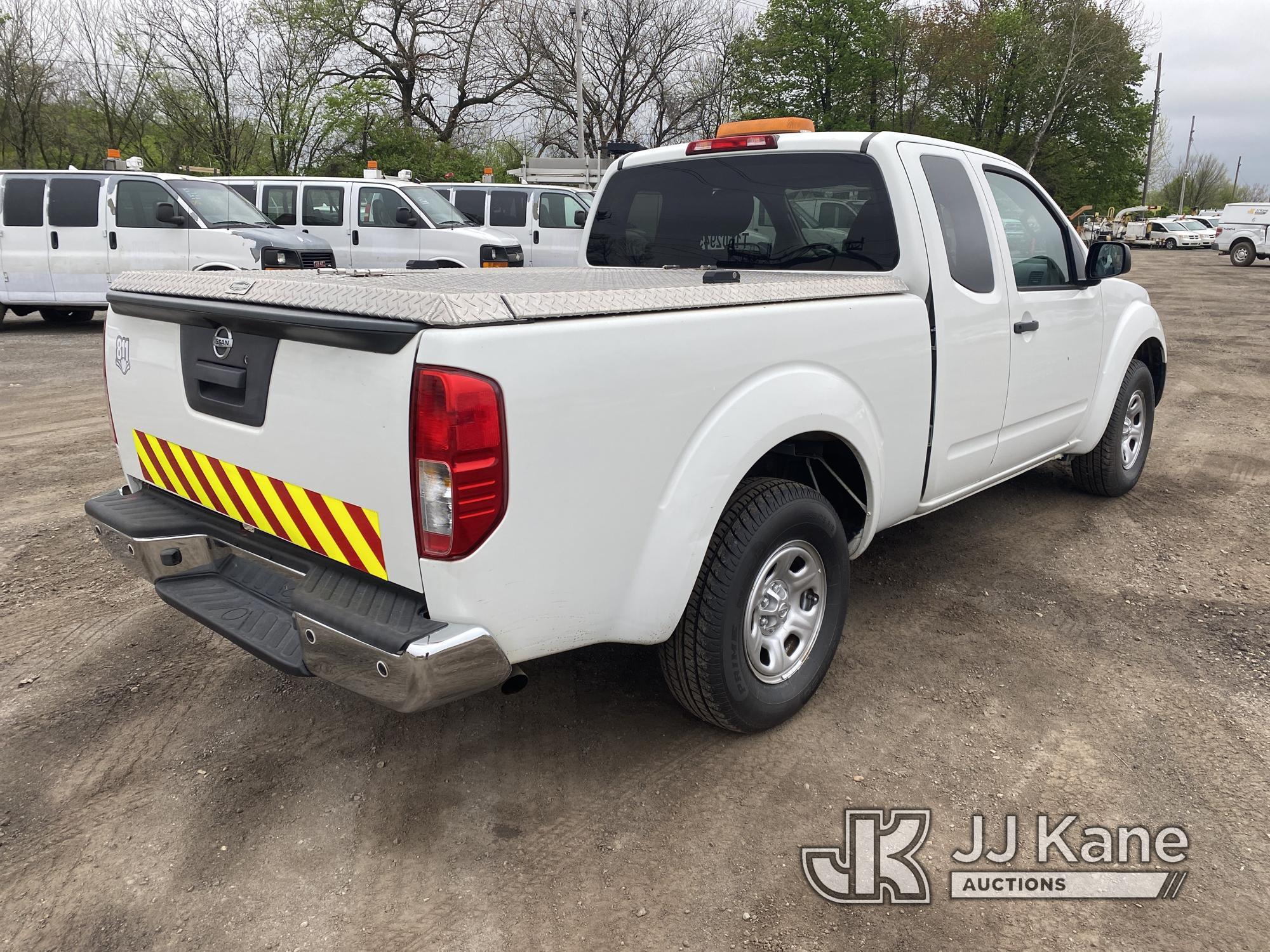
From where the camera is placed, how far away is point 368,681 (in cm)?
212

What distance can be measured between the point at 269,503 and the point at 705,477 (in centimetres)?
118

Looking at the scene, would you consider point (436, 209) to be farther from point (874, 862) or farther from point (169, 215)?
point (874, 862)

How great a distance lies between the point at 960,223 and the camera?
3.60 metres

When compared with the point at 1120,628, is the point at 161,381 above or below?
above

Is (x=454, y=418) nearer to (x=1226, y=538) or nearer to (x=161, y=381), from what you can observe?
(x=161, y=381)

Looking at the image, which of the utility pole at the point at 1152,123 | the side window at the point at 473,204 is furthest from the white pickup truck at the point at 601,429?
the utility pole at the point at 1152,123

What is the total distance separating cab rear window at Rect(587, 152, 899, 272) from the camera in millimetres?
3451

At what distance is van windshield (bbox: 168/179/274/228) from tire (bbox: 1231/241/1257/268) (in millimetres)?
31088

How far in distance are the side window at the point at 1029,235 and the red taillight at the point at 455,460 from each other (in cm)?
277

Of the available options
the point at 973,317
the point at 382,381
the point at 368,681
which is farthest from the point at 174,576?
the point at 973,317

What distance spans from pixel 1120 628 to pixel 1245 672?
465mm

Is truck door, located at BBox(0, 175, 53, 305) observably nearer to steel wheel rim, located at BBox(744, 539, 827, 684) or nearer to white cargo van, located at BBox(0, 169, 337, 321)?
white cargo van, located at BBox(0, 169, 337, 321)

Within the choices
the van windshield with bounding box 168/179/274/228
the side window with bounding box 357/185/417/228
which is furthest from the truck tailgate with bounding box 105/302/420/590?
the side window with bounding box 357/185/417/228

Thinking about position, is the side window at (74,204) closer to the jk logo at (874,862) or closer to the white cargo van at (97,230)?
the white cargo van at (97,230)
